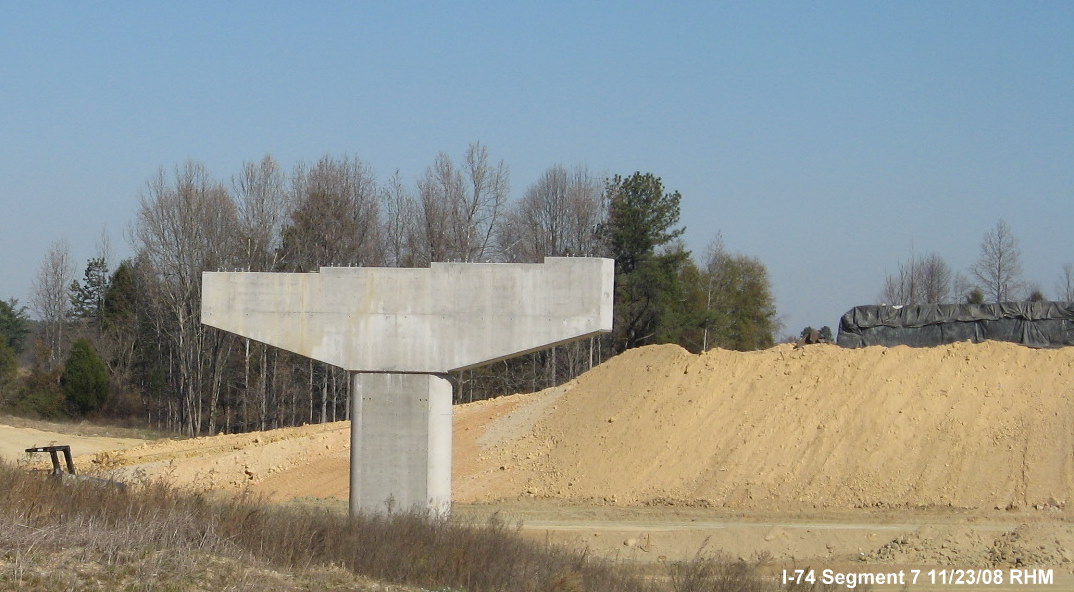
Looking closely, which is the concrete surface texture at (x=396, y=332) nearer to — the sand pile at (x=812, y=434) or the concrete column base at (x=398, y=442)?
the concrete column base at (x=398, y=442)

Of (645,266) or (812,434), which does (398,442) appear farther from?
(645,266)

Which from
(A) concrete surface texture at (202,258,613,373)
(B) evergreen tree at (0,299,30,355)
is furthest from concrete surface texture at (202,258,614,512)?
(B) evergreen tree at (0,299,30,355)

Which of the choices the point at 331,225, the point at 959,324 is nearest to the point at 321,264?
the point at 331,225

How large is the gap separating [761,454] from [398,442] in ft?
37.4

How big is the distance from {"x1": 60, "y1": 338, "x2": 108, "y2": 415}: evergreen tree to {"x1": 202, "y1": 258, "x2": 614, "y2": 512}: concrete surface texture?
43.8 m

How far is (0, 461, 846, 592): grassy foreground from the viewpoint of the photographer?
29.6 ft

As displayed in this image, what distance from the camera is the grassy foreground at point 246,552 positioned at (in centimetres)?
903

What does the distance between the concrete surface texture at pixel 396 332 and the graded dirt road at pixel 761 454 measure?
3262 millimetres

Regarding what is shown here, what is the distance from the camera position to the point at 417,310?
59.2 ft

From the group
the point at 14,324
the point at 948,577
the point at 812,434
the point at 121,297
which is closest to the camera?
the point at 948,577

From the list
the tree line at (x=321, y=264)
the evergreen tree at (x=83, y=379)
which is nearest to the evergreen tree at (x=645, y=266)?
the tree line at (x=321, y=264)

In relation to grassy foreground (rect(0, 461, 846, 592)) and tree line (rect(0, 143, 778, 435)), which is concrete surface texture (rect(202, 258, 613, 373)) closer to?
grassy foreground (rect(0, 461, 846, 592))

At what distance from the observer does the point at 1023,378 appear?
26.7m

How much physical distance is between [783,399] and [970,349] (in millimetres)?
5075
